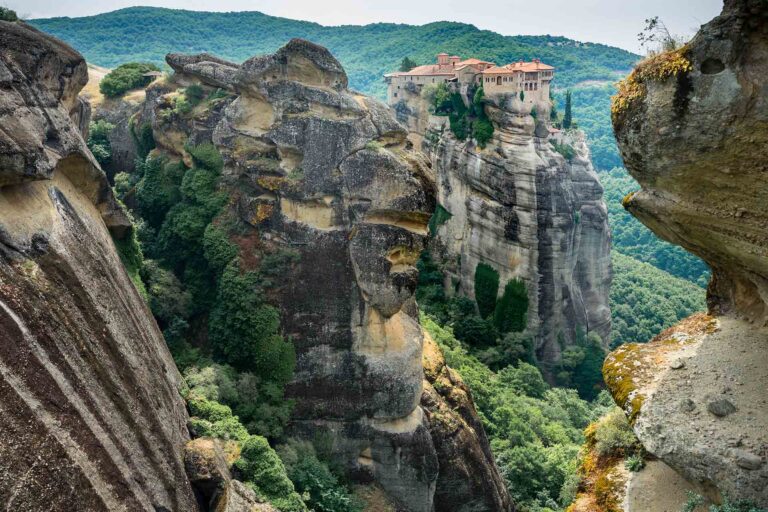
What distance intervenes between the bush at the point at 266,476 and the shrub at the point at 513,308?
93.2 ft

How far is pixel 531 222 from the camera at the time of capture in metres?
44.2

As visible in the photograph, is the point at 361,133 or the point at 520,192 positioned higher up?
the point at 361,133

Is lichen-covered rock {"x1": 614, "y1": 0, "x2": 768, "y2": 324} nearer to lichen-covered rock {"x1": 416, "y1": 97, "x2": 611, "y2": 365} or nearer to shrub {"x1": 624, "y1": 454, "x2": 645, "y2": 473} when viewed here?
shrub {"x1": 624, "y1": 454, "x2": 645, "y2": 473}

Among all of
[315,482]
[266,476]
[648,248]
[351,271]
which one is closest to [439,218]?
[351,271]

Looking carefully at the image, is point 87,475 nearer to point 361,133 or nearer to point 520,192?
point 361,133

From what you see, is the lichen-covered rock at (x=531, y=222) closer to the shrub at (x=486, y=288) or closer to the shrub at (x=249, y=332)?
the shrub at (x=486, y=288)

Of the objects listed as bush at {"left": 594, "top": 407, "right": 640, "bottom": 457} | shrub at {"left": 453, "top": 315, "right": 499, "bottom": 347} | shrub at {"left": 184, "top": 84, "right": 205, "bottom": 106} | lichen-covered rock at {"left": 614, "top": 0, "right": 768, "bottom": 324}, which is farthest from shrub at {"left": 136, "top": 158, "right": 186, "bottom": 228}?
shrub at {"left": 453, "top": 315, "right": 499, "bottom": 347}

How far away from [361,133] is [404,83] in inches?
1361

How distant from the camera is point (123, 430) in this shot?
45.9 ft

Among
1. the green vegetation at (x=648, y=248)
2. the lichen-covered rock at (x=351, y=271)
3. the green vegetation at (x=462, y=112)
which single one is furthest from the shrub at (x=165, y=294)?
the green vegetation at (x=648, y=248)

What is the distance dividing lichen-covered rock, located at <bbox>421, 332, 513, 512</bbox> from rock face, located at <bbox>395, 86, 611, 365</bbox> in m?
20.8

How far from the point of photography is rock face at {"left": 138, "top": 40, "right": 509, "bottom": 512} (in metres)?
23.6

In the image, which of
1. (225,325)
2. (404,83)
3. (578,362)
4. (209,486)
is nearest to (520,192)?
(578,362)

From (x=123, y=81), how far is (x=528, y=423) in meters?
26.8
